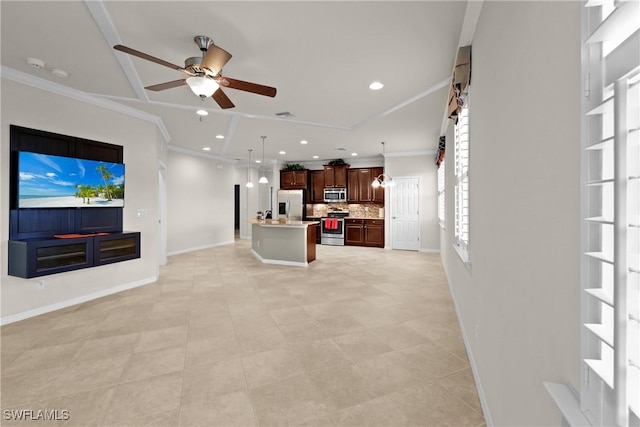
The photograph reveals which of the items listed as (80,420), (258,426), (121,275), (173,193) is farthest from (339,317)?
(173,193)

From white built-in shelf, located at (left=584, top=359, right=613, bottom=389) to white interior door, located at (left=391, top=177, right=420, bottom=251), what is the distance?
7899 mm

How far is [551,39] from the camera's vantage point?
98 centimetres

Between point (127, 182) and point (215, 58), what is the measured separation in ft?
10.8

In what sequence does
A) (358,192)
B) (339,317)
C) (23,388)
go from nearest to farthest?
(23,388)
(339,317)
(358,192)

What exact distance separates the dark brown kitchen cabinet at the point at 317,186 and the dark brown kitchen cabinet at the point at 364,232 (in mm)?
1260

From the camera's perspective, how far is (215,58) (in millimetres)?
2559

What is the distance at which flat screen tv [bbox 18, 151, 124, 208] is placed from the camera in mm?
3557

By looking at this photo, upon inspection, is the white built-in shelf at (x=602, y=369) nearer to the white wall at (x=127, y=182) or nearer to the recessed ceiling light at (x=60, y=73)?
the recessed ceiling light at (x=60, y=73)

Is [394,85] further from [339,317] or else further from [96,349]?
[96,349]

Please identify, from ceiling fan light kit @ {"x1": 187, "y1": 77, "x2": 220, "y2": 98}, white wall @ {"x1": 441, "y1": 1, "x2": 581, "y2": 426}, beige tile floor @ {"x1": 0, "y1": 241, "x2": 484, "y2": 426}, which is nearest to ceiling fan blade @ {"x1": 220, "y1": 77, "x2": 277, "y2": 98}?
ceiling fan light kit @ {"x1": 187, "y1": 77, "x2": 220, "y2": 98}

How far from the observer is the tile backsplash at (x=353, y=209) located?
9633mm

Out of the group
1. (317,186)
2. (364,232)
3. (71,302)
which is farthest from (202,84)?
(317,186)

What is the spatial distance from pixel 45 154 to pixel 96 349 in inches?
105

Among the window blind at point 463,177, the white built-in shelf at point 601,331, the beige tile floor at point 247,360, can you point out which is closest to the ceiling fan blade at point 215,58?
the window blind at point 463,177
